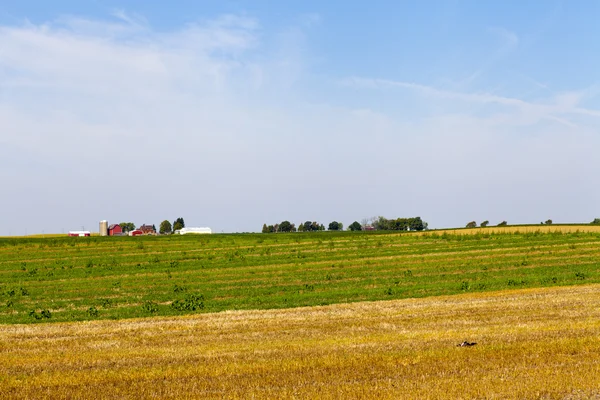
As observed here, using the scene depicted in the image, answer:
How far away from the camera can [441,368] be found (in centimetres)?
1259

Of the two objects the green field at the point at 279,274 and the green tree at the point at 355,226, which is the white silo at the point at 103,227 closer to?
the green tree at the point at 355,226

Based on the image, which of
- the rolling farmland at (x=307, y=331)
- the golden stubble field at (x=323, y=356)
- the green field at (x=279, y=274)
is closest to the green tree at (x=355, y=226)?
the green field at (x=279, y=274)

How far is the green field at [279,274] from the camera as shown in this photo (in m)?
30.4

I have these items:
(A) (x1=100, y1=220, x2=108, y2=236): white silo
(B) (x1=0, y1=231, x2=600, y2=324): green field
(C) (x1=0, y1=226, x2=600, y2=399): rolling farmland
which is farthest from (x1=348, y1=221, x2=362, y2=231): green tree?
(C) (x1=0, y1=226, x2=600, y2=399): rolling farmland

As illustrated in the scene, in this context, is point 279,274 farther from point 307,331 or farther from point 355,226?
point 355,226

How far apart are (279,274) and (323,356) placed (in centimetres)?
2839

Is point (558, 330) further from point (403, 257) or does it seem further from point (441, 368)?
point (403, 257)

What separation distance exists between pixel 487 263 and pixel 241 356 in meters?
33.2

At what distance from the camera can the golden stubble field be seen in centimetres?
1123

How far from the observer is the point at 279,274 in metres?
42.4

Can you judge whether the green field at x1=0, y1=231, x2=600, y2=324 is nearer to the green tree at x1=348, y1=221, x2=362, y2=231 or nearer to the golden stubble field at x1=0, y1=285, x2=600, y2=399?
the golden stubble field at x1=0, y1=285, x2=600, y2=399

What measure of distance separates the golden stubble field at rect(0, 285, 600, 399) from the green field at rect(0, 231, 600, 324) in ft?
24.5

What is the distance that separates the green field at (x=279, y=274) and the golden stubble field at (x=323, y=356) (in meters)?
7.48

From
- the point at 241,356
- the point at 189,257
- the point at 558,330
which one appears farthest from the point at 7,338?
the point at 189,257
